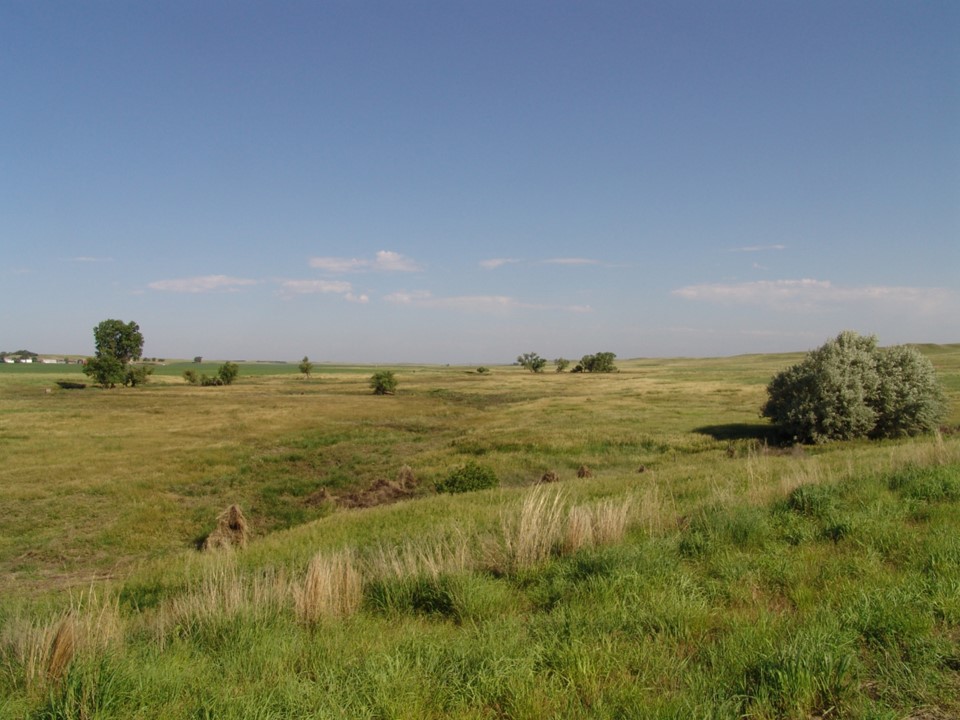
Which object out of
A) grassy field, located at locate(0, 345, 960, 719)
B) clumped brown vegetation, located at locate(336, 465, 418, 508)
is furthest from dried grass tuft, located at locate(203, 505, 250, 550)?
clumped brown vegetation, located at locate(336, 465, 418, 508)

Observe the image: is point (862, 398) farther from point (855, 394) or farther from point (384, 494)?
point (384, 494)

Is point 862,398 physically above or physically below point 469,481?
above

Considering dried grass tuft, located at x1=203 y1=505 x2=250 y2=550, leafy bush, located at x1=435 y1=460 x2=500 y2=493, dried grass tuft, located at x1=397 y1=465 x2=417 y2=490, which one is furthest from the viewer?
dried grass tuft, located at x1=397 y1=465 x2=417 y2=490

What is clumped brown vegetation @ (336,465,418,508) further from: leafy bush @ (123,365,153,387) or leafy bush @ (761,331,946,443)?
leafy bush @ (123,365,153,387)

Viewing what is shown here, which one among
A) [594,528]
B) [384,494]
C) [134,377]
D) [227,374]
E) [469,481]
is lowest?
[384,494]

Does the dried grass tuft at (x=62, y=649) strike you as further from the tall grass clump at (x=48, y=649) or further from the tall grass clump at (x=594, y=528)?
the tall grass clump at (x=594, y=528)

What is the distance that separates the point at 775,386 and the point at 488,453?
47.3 ft

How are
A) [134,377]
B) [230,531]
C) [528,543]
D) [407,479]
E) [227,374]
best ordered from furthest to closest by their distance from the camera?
[227,374], [134,377], [407,479], [230,531], [528,543]

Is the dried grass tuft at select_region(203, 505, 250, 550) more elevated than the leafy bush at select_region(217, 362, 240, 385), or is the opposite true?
the leafy bush at select_region(217, 362, 240, 385)

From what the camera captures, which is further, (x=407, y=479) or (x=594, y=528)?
(x=407, y=479)

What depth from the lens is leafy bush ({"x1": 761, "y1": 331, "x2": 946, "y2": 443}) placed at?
81.4 ft

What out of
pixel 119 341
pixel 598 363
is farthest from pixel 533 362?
pixel 119 341

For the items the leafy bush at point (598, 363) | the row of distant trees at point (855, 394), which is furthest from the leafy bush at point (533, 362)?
the row of distant trees at point (855, 394)

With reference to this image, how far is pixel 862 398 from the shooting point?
24719mm
